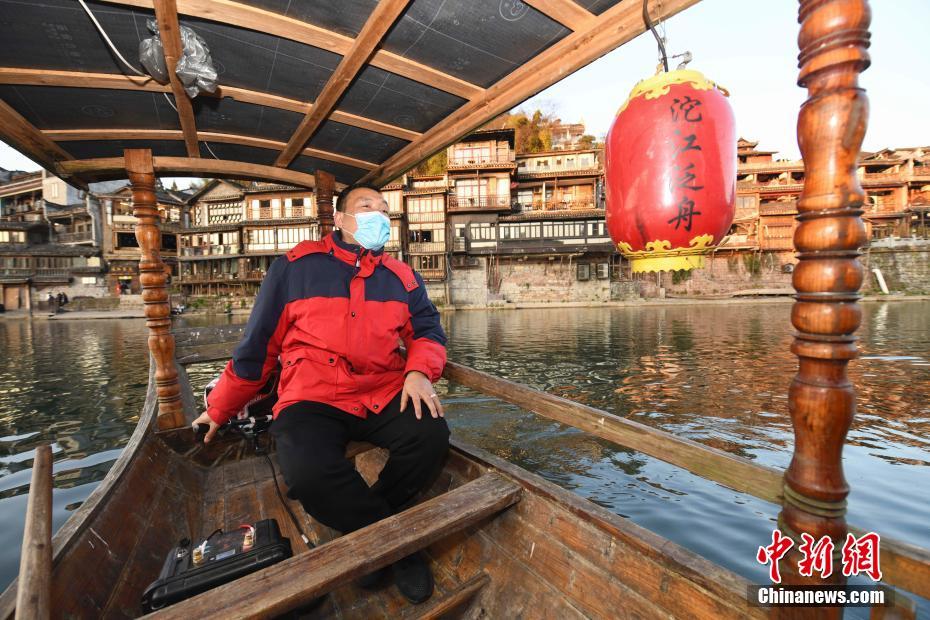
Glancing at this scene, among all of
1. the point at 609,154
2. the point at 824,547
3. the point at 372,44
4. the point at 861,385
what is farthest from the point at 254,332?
the point at 861,385

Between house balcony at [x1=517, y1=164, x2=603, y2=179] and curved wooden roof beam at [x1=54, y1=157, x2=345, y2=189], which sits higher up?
house balcony at [x1=517, y1=164, x2=603, y2=179]

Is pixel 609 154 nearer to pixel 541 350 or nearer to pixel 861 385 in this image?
pixel 861 385

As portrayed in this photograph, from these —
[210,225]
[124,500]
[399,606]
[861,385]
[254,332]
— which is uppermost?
[210,225]

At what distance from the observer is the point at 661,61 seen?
2182 millimetres

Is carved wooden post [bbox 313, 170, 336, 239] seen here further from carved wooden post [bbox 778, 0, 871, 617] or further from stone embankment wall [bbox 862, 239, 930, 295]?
stone embankment wall [bbox 862, 239, 930, 295]

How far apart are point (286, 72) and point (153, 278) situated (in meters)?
2.15

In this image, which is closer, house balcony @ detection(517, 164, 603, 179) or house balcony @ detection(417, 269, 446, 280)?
house balcony @ detection(417, 269, 446, 280)

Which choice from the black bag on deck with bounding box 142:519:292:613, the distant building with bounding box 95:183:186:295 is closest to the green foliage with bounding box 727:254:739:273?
the black bag on deck with bounding box 142:519:292:613

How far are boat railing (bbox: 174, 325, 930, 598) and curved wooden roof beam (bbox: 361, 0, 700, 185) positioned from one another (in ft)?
6.64

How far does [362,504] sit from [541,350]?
12237mm

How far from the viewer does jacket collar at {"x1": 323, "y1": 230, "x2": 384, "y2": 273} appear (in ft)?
8.82

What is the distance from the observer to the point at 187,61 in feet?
8.49

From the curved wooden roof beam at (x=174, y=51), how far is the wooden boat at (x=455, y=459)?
0.01 meters

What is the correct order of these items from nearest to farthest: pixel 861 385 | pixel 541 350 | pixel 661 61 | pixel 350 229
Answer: pixel 661 61, pixel 350 229, pixel 861 385, pixel 541 350
